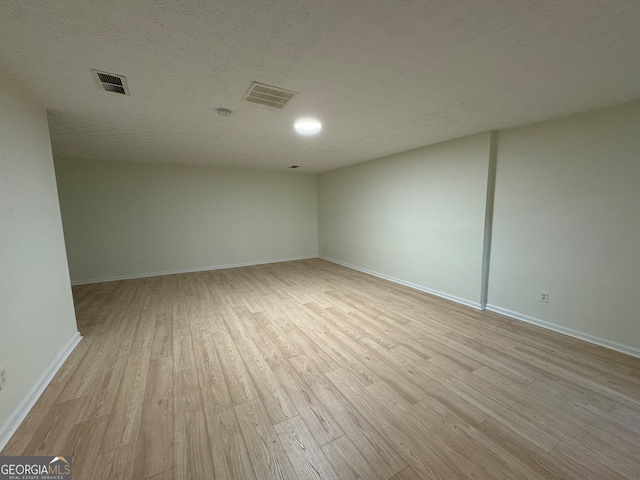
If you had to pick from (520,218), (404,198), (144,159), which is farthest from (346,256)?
(144,159)

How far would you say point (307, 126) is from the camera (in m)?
2.83

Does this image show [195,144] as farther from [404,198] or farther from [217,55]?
[404,198]

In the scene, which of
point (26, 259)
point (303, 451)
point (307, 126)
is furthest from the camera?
point (307, 126)

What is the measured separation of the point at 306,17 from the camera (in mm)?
1208

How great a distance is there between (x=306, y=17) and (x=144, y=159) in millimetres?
4646

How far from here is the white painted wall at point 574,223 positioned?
2223 millimetres

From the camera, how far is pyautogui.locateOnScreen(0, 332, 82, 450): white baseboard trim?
56.1 inches

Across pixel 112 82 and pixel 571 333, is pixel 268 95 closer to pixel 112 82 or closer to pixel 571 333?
pixel 112 82

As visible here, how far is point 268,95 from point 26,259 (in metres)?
2.19

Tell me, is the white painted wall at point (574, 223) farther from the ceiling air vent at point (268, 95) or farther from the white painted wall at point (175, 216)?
the white painted wall at point (175, 216)

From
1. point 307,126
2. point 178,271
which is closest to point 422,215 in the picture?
point 307,126

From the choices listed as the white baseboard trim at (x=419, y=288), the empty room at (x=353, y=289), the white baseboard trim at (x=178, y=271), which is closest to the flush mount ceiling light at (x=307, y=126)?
the empty room at (x=353, y=289)

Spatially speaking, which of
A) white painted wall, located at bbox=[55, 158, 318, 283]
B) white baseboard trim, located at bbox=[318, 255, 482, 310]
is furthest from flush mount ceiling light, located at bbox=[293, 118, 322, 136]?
white painted wall, located at bbox=[55, 158, 318, 283]

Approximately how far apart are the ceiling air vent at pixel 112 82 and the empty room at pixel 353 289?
0.13ft
